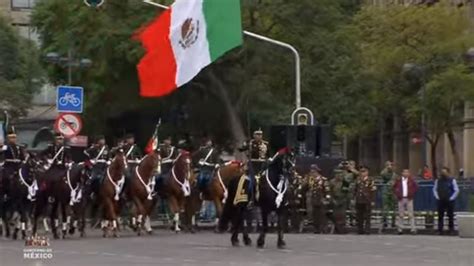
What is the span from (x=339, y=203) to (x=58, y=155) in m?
8.43

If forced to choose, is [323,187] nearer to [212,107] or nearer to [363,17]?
[212,107]

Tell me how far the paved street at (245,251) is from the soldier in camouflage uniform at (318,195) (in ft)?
10.2

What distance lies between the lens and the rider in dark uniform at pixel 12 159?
27.9 m

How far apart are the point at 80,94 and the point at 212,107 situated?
1718cm

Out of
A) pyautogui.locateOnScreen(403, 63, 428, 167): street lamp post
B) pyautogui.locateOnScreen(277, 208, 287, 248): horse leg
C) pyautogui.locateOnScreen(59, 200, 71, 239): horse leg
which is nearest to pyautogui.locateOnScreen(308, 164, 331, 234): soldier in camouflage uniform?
pyautogui.locateOnScreen(59, 200, 71, 239): horse leg

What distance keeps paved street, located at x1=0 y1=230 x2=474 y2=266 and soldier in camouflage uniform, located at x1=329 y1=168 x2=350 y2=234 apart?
10.8 ft

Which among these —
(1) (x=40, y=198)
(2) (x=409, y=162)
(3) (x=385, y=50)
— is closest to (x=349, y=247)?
(1) (x=40, y=198)

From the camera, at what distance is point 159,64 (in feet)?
74.4

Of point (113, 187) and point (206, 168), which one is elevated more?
point (206, 168)

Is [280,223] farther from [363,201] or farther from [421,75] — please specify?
[421,75]

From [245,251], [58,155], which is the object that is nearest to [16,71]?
[58,155]

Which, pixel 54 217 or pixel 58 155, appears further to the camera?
pixel 54 217

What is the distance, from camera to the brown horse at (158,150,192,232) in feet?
98.6

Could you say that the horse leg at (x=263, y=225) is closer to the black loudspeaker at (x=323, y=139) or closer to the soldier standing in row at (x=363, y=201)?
the black loudspeaker at (x=323, y=139)
